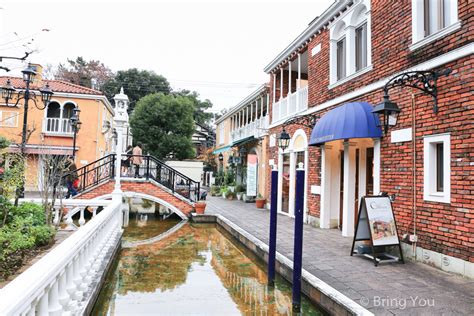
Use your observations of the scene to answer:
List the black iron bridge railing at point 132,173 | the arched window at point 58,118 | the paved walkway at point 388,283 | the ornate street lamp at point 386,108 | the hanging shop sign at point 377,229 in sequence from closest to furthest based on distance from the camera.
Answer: the paved walkway at point 388,283 → the ornate street lamp at point 386,108 → the hanging shop sign at point 377,229 → the black iron bridge railing at point 132,173 → the arched window at point 58,118

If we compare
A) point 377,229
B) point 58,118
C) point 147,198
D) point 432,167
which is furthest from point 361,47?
point 58,118

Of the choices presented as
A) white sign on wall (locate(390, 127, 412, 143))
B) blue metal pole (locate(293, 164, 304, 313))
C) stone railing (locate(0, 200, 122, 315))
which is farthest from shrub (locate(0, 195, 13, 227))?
white sign on wall (locate(390, 127, 412, 143))

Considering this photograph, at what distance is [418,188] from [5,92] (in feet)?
34.6

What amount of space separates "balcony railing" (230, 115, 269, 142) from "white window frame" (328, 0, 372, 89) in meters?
6.33

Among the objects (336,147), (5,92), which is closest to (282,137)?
(336,147)

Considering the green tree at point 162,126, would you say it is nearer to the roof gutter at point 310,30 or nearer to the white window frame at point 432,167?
the roof gutter at point 310,30

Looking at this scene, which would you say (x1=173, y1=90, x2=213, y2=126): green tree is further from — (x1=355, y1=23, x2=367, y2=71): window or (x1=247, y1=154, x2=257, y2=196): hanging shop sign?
(x1=355, y1=23, x2=367, y2=71): window

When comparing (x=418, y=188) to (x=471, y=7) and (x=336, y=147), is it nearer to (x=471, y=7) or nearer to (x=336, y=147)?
(x=471, y=7)

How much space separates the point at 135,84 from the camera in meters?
35.0

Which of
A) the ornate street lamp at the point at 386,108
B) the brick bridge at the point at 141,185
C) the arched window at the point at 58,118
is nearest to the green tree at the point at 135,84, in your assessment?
the arched window at the point at 58,118

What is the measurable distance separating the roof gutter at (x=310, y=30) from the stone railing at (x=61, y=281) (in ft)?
25.8

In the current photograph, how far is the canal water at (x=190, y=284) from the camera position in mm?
4355

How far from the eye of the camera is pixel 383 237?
5.67m

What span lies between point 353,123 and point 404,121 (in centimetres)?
100
